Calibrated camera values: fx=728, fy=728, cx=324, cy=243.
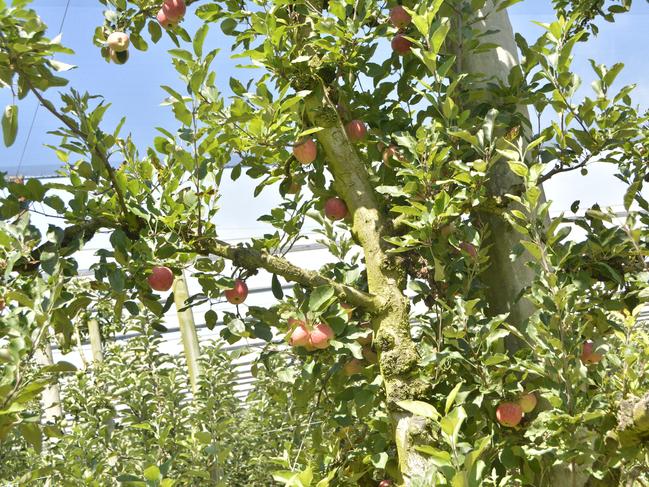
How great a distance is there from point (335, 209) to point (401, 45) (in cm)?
44

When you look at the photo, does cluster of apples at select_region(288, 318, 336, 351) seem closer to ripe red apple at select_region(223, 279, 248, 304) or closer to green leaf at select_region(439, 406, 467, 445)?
ripe red apple at select_region(223, 279, 248, 304)

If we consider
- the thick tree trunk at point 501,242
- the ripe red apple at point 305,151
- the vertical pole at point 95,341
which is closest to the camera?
the ripe red apple at point 305,151

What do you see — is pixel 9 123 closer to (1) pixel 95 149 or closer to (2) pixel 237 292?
(1) pixel 95 149

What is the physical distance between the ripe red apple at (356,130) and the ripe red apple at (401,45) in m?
0.21

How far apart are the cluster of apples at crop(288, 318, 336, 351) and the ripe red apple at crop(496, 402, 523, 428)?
1.28 feet

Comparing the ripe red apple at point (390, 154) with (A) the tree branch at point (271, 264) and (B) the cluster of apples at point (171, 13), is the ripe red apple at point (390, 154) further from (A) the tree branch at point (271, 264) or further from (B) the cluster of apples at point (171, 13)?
(B) the cluster of apples at point (171, 13)

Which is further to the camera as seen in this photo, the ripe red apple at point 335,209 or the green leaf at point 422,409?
the ripe red apple at point 335,209

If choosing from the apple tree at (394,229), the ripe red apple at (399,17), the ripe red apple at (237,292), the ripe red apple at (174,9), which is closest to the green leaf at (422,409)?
Answer: the apple tree at (394,229)

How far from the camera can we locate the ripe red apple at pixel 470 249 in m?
1.63

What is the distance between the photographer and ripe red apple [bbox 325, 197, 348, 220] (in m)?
1.79

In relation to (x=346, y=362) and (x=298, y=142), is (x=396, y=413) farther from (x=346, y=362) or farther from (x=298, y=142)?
(x=298, y=142)

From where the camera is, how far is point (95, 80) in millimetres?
6211

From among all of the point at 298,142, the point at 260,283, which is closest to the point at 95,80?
the point at 260,283

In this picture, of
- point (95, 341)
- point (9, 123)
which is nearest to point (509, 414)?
point (9, 123)
